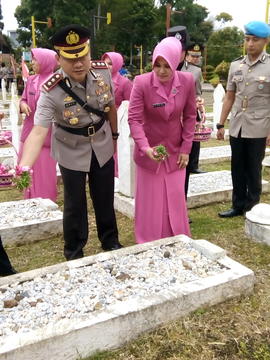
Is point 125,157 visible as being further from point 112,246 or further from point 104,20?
point 104,20

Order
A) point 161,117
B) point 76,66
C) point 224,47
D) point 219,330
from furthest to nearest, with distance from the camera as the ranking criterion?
point 224,47 < point 161,117 < point 76,66 < point 219,330

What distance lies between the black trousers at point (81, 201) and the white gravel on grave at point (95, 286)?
0.47m

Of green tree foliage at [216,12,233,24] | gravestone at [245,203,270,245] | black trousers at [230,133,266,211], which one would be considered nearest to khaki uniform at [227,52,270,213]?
black trousers at [230,133,266,211]

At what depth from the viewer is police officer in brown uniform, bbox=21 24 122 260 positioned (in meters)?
2.93

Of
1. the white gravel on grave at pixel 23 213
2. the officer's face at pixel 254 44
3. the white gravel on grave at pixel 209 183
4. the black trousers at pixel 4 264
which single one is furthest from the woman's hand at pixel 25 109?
the officer's face at pixel 254 44

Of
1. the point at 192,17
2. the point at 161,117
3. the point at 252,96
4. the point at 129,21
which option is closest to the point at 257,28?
the point at 252,96

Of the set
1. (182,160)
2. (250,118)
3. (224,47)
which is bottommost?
(182,160)

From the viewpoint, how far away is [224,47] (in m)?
39.2

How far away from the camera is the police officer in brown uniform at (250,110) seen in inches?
158

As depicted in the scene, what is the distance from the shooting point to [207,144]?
31.0 ft

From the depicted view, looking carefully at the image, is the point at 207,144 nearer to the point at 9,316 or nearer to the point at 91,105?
the point at 91,105

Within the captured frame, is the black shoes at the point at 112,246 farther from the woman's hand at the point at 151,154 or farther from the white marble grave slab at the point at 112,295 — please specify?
the woman's hand at the point at 151,154

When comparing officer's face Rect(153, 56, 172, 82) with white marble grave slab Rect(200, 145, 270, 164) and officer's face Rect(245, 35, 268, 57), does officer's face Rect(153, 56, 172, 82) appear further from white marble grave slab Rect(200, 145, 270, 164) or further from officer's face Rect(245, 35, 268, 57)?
white marble grave slab Rect(200, 145, 270, 164)

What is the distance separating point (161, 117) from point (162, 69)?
1.30 ft
